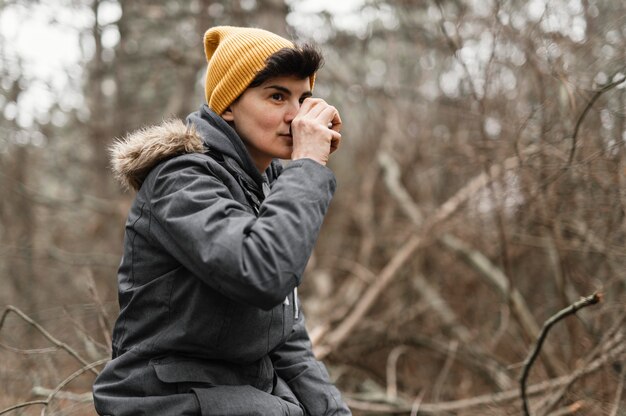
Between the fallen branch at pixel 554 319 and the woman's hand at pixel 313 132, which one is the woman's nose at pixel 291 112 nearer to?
the woman's hand at pixel 313 132

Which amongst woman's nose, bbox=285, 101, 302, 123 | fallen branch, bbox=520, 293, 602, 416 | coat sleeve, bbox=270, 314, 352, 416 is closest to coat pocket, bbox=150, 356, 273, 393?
coat sleeve, bbox=270, 314, 352, 416

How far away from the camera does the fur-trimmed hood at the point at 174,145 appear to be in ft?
6.53

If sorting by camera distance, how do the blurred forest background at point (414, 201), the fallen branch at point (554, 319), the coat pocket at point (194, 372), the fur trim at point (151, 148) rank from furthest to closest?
the blurred forest background at point (414, 201) < the fallen branch at point (554, 319) < the fur trim at point (151, 148) < the coat pocket at point (194, 372)

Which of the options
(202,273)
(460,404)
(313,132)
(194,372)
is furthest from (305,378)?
(460,404)

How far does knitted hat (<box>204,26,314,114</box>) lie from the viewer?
2.19 m

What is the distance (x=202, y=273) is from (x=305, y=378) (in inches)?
31.0

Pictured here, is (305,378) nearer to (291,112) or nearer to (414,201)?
(291,112)

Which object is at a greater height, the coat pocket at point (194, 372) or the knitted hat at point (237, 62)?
the knitted hat at point (237, 62)

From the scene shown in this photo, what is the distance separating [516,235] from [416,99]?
3.60m

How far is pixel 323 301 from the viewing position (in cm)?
704

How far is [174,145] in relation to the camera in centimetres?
198

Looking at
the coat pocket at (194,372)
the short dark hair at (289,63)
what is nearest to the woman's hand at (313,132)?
the short dark hair at (289,63)

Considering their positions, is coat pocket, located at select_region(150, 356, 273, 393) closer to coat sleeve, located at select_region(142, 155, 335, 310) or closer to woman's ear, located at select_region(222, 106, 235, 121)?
coat sleeve, located at select_region(142, 155, 335, 310)

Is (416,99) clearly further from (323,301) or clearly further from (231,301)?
(231,301)
